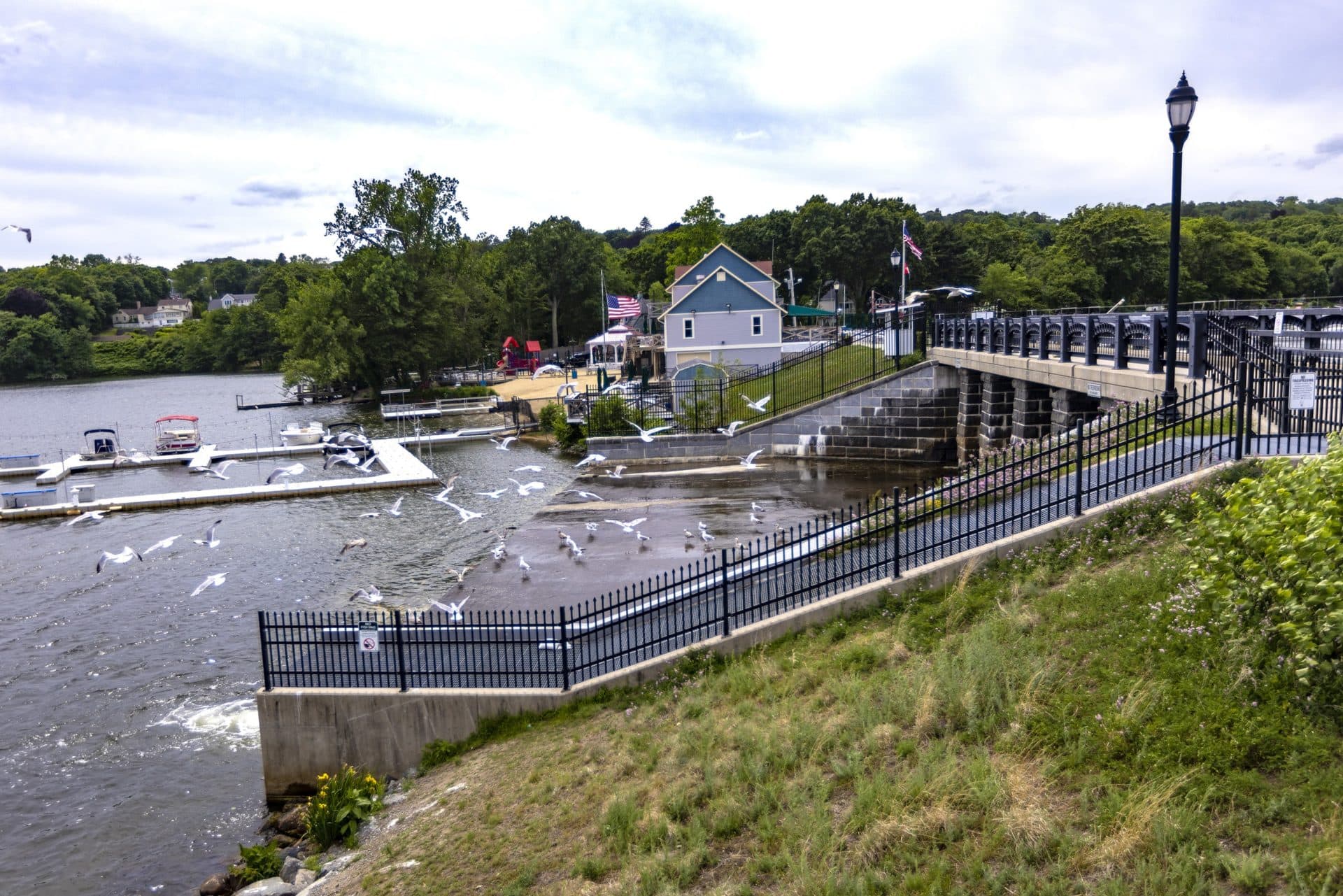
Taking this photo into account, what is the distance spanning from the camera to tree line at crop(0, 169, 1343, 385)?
215ft

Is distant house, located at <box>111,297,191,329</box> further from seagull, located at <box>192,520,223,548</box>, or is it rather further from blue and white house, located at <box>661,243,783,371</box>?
seagull, located at <box>192,520,223,548</box>

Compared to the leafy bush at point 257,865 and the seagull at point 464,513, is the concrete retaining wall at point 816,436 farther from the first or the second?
the leafy bush at point 257,865

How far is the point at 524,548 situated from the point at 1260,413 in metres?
14.0

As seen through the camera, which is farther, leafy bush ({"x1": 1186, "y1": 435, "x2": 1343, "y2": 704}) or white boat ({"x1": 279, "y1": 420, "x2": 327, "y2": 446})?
white boat ({"x1": 279, "y1": 420, "x2": 327, "y2": 446})

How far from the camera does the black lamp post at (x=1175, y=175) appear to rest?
10.9m

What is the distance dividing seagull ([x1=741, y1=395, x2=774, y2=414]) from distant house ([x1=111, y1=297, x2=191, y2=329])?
161m

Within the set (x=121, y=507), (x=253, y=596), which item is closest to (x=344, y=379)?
(x=121, y=507)

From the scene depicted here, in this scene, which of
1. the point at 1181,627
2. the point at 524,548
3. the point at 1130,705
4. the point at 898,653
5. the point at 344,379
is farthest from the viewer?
the point at 344,379

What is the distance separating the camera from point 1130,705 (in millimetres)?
6301

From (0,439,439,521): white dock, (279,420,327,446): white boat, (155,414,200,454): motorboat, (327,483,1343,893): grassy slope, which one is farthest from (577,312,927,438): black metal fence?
(155,414,200,454): motorboat

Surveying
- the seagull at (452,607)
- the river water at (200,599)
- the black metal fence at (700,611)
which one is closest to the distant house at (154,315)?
the river water at (200,599)

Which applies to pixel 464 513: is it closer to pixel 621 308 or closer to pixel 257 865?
pixel 257 865

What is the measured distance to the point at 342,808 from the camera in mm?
9398

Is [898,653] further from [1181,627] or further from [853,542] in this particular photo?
[853,542]
